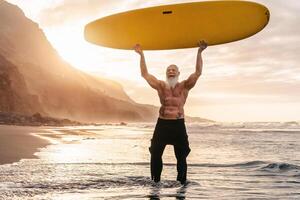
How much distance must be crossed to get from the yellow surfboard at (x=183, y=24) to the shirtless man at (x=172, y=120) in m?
1.30

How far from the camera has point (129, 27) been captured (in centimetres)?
930

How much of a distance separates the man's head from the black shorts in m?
0.68

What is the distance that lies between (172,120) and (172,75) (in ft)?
2.66

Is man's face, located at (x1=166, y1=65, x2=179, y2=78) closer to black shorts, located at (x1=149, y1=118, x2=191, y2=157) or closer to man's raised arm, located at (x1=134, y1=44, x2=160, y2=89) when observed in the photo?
man's raised arm, located at (x1=134, y1=44, x2=160, y2=89)

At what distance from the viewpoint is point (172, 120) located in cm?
790

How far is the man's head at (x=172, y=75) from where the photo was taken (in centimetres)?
801

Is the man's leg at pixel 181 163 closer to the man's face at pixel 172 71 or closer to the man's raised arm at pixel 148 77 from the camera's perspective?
Result: the man's raised arm at pixel 148 77

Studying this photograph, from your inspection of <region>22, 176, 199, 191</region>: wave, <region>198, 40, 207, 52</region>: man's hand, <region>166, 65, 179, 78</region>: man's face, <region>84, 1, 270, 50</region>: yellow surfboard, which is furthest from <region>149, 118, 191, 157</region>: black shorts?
<region>84, 1, 270, 50</region>: yellow surfboard

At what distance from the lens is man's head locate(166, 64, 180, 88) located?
801 centimetres

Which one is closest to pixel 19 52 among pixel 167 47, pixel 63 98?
pixel 63 98

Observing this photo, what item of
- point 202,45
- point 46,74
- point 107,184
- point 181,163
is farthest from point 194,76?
point 46,74

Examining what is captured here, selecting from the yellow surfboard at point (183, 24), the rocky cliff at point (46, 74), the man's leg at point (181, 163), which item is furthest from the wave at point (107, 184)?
the rocky cliff at point (46, 74)

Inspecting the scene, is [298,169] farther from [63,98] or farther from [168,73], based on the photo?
[63,98]

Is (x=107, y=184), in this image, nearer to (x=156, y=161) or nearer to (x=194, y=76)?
(x=156, y=161)
